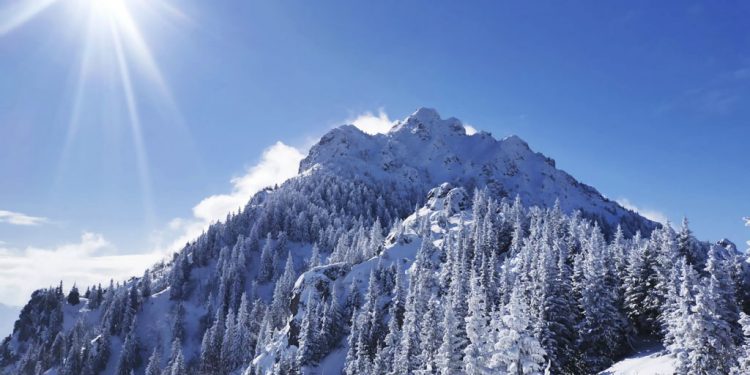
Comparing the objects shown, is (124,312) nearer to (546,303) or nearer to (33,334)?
(33,334)

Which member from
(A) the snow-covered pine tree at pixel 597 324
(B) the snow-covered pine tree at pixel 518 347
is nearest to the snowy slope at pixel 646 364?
(A) the snow-covered pine tree at pixel 597 324

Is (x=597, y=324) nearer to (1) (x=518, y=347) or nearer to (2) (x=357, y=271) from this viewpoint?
(1) (x=518, y=347)

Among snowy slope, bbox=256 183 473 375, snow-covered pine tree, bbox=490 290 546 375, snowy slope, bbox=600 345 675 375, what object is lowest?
snowy slope, bbox=600 345 675 375

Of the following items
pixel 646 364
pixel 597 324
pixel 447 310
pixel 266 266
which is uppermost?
pixel 266 266

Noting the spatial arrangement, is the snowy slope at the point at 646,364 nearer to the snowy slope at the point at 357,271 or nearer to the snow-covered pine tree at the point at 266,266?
the snowy slope at the point at 357,271

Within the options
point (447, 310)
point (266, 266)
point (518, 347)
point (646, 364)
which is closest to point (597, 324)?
point (646, 364)

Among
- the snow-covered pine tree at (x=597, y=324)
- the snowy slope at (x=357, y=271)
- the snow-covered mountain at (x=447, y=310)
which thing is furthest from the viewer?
the snowy slope at (x=357, y=271)

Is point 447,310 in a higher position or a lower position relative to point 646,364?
higher

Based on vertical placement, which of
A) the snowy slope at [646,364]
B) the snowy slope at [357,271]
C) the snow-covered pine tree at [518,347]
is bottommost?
the snowy slope at [646,364]

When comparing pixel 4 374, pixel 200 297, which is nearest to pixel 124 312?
pixel 200 297

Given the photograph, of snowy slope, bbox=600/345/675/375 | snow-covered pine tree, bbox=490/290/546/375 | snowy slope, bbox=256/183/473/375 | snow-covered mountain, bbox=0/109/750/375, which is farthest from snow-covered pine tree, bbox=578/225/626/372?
snowy slope, bbox=256/183/473/375

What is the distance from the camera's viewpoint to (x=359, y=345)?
81.7 metres

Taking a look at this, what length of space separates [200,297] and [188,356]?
33581mm

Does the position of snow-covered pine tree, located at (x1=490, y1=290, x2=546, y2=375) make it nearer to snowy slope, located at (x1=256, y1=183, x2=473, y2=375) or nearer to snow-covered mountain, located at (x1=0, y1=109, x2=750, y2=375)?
snow-covered mountain, located at (x1=0, y1=109, x2=750, y2=375)
